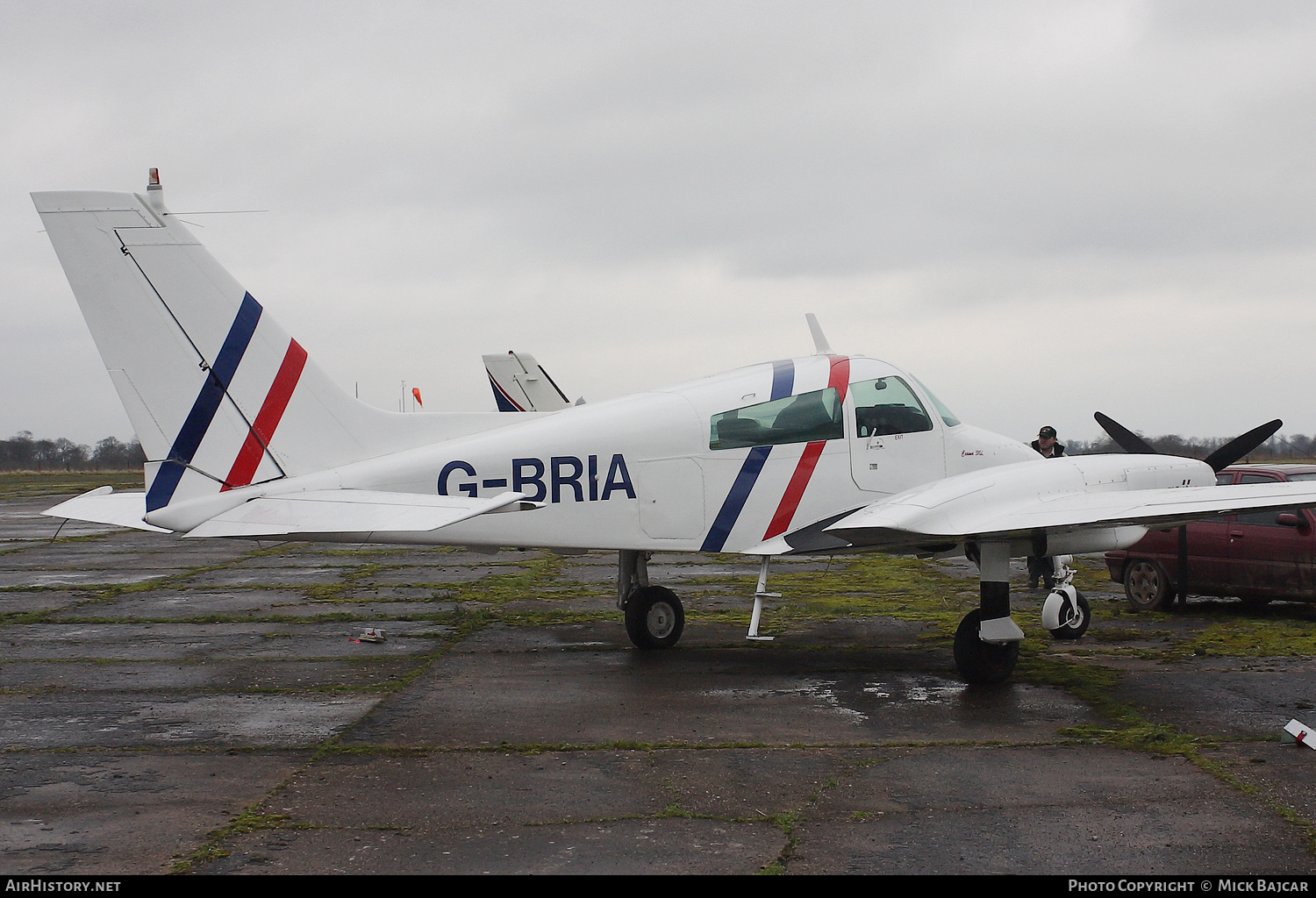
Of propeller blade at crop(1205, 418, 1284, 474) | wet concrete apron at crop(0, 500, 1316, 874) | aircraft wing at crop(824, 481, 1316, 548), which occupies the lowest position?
wet concrete apron at crop(0, 500, 1316, 874)

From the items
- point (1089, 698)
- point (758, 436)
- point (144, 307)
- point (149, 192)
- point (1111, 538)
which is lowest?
point (1089, 698)

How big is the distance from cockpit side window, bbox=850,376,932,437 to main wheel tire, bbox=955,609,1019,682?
2.15 m

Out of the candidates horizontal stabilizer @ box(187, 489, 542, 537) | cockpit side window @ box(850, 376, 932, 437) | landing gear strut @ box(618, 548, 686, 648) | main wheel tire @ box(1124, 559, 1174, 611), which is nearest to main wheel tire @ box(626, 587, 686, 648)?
landing gear strut @ box(618, 548, 686, 648)

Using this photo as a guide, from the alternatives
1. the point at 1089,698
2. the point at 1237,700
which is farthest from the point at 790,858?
the point at 1237,700

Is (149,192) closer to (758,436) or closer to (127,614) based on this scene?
(758,436)

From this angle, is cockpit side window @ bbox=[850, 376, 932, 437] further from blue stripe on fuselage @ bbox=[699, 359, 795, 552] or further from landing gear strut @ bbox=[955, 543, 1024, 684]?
landing gear strut @ bbox=[955, 543, 1024, 684]

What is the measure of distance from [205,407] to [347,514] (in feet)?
6.94

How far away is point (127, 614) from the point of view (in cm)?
1488

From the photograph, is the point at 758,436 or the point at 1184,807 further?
the point at 758,436

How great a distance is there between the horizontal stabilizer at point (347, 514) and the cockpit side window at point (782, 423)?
8.66ft

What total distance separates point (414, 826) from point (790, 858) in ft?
7.29

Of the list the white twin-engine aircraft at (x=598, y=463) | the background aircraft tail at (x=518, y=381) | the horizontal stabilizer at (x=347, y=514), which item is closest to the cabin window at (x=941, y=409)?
the white twin-engine aircraft at (x=598, y=463)

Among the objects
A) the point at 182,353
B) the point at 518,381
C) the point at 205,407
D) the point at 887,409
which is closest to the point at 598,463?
the point at 887,409

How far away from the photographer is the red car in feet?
43.2
